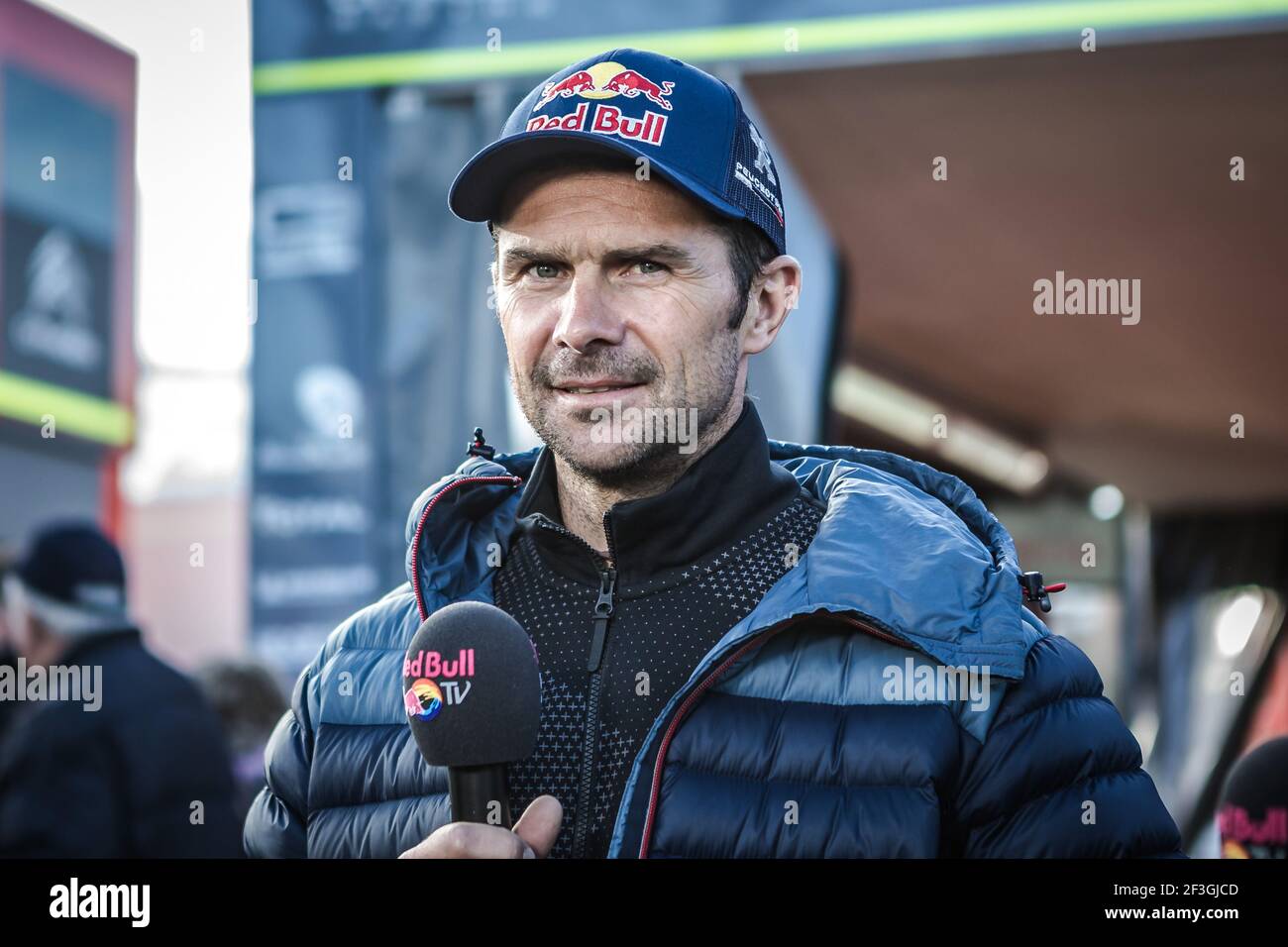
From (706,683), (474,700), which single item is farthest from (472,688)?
(706,683)

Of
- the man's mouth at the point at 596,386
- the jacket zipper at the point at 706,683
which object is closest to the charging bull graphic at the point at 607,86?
the man's mouth at the point at 596,386

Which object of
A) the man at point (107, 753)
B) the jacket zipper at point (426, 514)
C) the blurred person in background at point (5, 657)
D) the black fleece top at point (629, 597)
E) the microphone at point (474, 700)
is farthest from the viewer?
the blurred person in background at point (5, 657)

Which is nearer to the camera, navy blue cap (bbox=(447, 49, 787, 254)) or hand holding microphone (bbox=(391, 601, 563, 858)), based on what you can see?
hand holding microphone (bbox=(391, 601, 563, 858))

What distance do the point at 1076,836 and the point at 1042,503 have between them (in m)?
9.13

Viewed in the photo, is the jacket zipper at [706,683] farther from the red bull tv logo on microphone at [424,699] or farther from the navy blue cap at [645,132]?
the navy blue cap at [645,132]

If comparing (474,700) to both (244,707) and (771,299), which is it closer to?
(771,299)

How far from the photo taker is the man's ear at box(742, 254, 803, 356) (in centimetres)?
184

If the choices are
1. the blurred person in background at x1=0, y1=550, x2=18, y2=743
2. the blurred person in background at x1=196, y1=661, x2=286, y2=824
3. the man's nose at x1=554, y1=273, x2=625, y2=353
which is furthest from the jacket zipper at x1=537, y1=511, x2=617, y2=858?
the blurred person in background at x1=0, y1=550, x2=18, y2=743

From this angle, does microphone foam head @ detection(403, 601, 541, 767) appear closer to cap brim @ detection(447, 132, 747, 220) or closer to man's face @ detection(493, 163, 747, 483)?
man's face @ detection(493, 163, 747, 483)

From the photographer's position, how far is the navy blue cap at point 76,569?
361 centimetres

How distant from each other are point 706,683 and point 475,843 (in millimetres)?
384

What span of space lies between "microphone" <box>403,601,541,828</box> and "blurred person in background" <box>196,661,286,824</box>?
2889 mm

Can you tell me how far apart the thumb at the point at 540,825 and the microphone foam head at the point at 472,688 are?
7 centimetres
